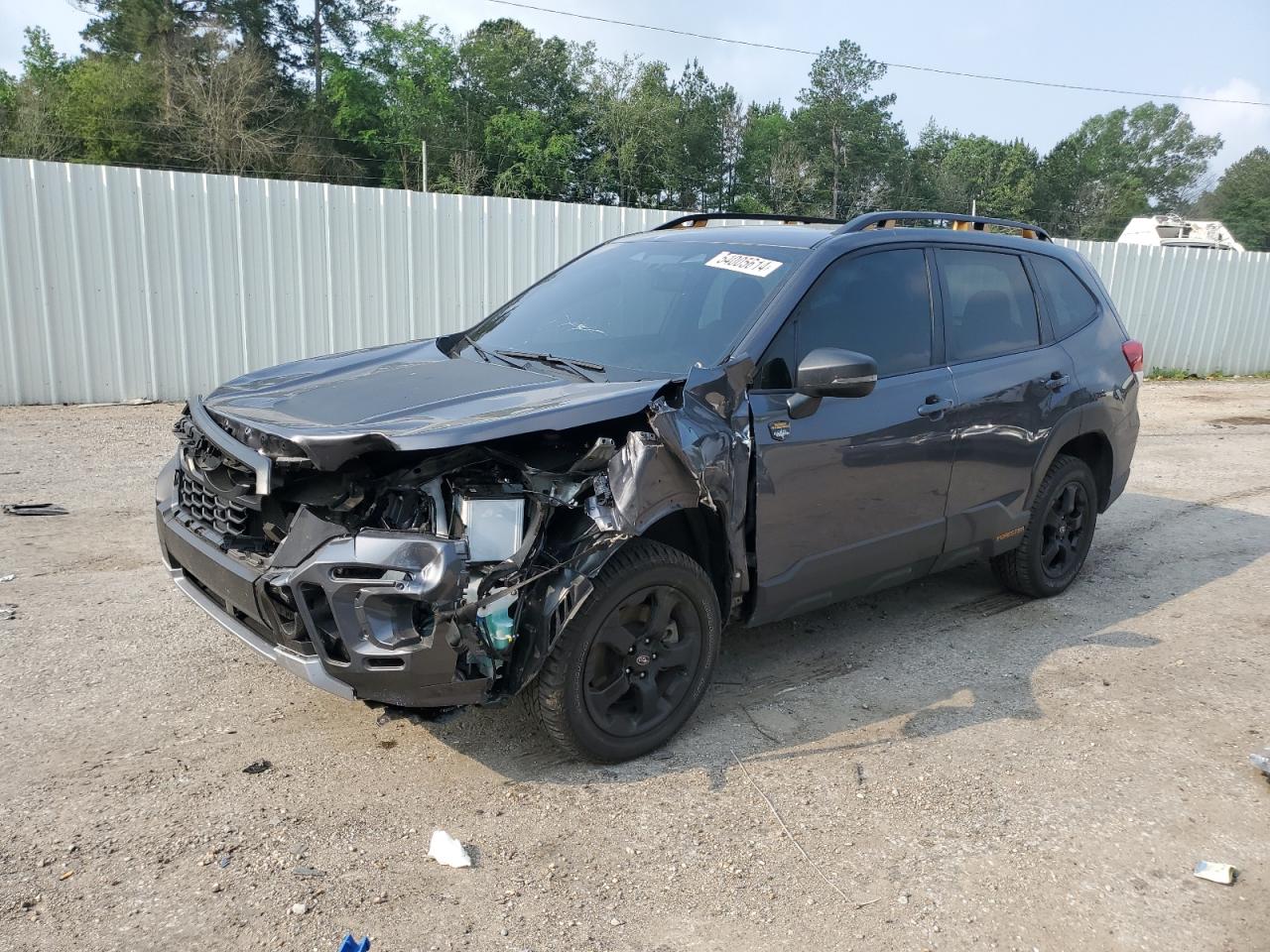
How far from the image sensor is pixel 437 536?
290cm

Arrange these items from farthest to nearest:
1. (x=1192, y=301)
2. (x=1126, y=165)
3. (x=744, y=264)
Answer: (x=1126, y=165) < (x=1192, y=301) < (x=744, y=264)

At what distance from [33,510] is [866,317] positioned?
5.30 meters

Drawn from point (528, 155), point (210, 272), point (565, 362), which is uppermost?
point (528, 155)

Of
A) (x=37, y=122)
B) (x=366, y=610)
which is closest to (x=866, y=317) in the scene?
(x=366, y=610)

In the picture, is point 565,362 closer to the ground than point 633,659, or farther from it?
farther from it

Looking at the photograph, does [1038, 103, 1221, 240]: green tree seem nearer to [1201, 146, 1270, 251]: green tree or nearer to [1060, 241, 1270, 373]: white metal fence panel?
[1201, 146, 1270, 251]: green tree

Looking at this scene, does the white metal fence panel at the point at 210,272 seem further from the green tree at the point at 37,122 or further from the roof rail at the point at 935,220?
the green tree at the point at 37,122

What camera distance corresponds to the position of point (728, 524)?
346 cm

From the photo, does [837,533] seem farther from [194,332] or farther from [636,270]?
[194,332]

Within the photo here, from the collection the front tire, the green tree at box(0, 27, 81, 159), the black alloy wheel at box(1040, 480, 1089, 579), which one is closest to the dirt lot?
the front tire

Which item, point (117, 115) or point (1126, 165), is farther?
point (1126, 165)

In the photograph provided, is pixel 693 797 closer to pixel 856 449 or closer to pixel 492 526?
pixel 492 526

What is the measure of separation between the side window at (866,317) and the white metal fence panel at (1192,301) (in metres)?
14.0

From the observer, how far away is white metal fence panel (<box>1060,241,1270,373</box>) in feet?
55.9
